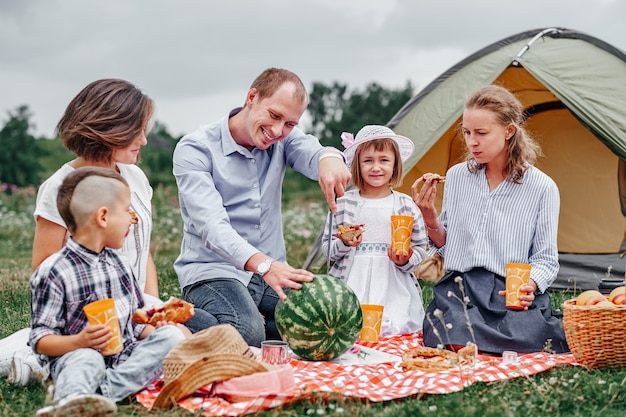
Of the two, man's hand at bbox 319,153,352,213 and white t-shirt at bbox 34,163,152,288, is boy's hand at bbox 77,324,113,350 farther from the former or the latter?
man's hand at bbox 319,153,352,213

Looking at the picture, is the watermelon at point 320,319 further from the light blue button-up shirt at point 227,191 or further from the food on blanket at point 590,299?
the food on blanket at point 590,299

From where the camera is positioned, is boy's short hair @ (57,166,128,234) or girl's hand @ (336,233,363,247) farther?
girl's hand @ (336,233,363,247)

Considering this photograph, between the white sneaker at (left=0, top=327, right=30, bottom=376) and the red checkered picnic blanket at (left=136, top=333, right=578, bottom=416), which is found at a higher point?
the white sneaker at (left=0, top=327, right=30, bottom=376)

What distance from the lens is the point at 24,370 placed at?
353cm

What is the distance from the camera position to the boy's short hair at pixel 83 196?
3.25 meters

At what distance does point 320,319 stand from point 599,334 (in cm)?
129

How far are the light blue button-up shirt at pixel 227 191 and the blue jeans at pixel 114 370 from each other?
78 centimetres

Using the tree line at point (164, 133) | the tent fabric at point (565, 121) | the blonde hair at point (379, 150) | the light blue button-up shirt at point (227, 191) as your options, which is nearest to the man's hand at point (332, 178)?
the light blue button-up shirt at point (227, 191)

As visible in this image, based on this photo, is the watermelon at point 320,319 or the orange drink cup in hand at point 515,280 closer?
the watermelon at point 320,319

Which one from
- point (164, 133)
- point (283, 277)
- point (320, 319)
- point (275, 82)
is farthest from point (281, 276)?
point (164, 133)

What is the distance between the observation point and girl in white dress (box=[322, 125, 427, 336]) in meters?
4.79

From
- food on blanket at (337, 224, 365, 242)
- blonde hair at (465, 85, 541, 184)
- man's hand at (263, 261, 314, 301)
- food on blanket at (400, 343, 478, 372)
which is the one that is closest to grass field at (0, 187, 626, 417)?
food on blanket at (400, 343, 478, 372)

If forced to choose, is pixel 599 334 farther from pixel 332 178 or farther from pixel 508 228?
pixel 332 178

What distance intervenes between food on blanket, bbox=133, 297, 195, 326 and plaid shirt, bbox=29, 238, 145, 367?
3.3 inches
